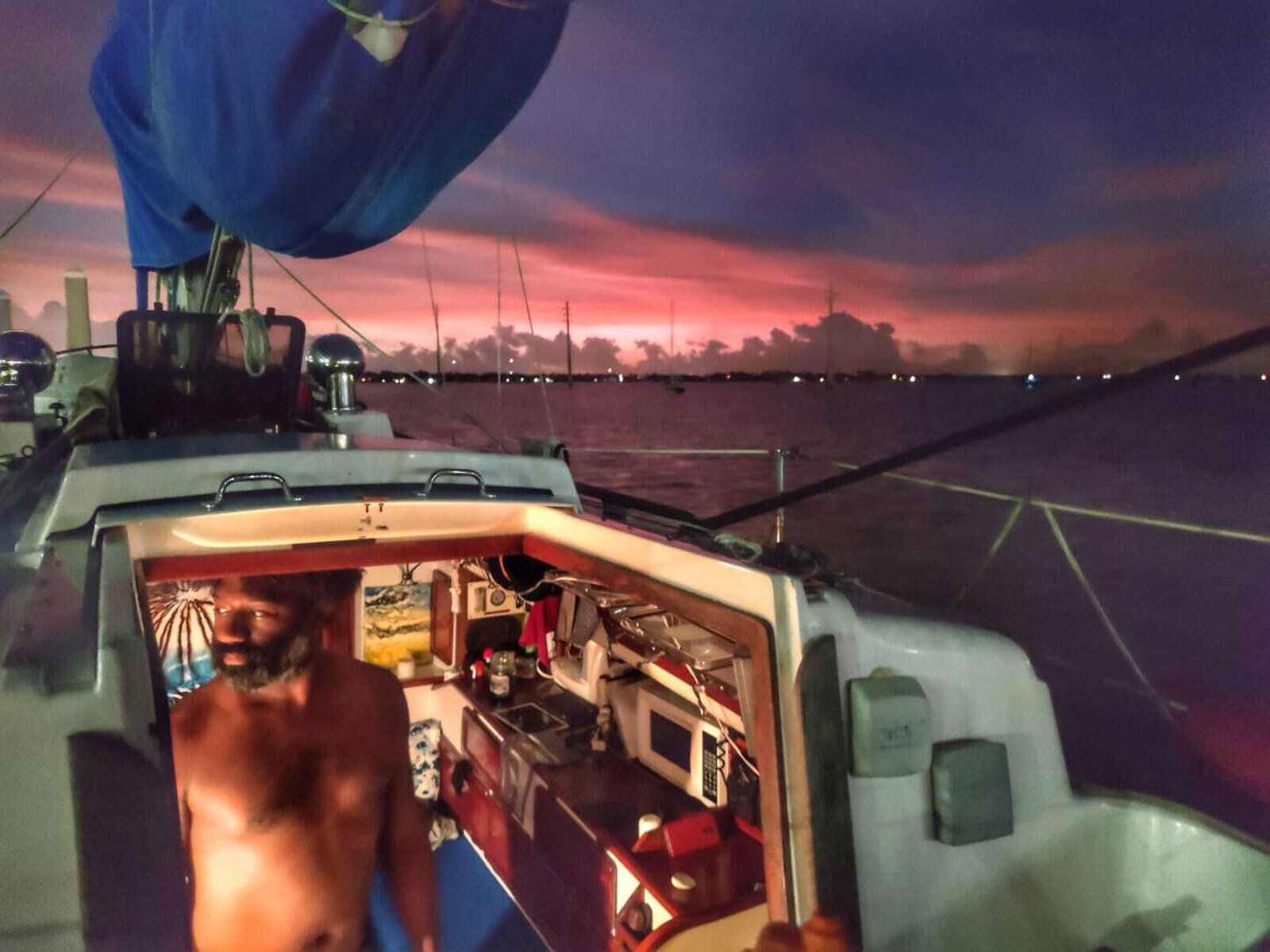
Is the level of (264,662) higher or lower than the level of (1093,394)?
lower

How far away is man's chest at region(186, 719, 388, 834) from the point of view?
2.76 metres

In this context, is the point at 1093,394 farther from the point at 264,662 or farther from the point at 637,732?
the point at 637,732

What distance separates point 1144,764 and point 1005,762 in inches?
513

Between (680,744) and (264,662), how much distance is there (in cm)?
200

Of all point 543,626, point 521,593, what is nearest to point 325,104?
point 521,593

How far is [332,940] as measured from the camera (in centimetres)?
302

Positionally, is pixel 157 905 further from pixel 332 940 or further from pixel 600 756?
pixel 600 756

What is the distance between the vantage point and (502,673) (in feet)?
17.2

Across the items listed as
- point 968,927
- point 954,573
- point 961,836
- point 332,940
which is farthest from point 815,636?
point 954,573

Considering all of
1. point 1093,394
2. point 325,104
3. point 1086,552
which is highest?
point 325,104

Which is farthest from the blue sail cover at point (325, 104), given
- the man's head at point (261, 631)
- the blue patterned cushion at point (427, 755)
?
the blue patterned cushion at point (427, 755)

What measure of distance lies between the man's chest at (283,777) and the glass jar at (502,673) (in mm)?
1989

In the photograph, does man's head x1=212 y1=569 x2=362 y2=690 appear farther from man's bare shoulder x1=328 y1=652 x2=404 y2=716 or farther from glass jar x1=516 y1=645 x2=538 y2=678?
glass jar x1=516 y1=645 x2=538 y2=678

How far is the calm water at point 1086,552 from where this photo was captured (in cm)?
1349
